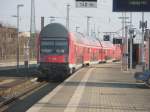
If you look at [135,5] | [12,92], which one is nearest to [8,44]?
[12,92]

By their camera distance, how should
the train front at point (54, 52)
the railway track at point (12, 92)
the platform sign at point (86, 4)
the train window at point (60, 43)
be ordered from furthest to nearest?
1. the train window at point (60, 43)
2. the train front at point (54, 52)
3. the platform sign at point (86, 4)
4. the railway track at point (12, 92)

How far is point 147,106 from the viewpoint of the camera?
18672 millimetres

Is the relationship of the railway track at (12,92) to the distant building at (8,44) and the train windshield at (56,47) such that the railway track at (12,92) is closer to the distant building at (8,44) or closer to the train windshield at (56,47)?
the train windshield at (56,47)

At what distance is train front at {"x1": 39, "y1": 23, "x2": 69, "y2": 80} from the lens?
120 feet

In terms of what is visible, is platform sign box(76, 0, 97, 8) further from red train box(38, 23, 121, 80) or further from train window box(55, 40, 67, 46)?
train window box(55, 40, 67, 46)

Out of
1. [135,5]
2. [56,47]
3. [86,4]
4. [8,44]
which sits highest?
[86,4]

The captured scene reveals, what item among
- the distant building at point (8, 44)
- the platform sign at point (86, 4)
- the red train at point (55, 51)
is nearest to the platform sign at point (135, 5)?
the platform sign at point (86, 4)

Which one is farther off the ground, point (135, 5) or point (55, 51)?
point (135, 5)

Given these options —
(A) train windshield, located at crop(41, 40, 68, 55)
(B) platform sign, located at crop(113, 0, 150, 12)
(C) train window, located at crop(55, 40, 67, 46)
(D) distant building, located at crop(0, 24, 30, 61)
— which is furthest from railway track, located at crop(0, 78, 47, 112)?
(D) distant building, located at crop(0, 24, 30, 61)

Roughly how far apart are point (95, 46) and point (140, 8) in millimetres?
42406

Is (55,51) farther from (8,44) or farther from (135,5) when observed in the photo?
(8,44)

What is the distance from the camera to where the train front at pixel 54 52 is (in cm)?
3647

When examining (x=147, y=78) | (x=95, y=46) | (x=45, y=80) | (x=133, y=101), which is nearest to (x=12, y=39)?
(x=95, y=46)

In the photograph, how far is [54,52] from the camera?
36812 millimetres
